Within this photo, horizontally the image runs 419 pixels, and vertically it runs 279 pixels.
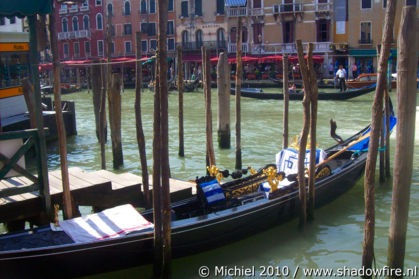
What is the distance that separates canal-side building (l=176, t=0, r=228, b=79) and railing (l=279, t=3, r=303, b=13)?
405 cm

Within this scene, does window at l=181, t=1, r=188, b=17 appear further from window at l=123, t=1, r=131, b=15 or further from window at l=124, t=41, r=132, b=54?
window at l=124, t=41, r=132, b=54

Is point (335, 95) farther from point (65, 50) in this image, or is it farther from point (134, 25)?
point (65, 50)

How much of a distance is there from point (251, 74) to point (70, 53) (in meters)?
17.1

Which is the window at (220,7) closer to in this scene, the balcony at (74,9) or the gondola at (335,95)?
the balcony at (74,9)

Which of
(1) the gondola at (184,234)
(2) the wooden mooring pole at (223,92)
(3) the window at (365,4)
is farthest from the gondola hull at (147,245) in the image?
(3) the window at (365,4)

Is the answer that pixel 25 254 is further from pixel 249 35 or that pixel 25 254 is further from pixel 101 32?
pixel 101 32

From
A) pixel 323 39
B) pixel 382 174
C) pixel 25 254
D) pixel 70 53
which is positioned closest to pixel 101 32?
pixel 70 53

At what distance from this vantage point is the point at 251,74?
95.0ft

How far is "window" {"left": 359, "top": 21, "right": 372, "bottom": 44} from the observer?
26.6 meters

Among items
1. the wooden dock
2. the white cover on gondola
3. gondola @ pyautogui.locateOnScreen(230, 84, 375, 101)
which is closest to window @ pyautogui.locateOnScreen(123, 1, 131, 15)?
gondola @ pyautogui.locateOnScreen(230, 84, 375, 101)

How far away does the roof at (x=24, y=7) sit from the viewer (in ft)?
13.7

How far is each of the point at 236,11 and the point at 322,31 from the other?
5.74 meters

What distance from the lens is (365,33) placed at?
87.7ft

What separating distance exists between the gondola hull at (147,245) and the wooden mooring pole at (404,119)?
1735 millimetres
